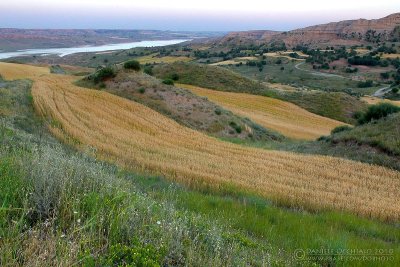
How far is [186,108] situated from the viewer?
3306cm

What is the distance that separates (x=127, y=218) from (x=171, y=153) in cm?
1115

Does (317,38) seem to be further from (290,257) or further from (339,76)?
(290,257)

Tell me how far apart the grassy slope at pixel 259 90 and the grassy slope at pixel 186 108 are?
21200mm

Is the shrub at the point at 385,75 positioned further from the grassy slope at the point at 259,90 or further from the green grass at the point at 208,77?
the green grass at the point at 208,77

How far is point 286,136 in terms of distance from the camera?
35.4 m

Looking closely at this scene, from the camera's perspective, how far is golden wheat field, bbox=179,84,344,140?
128 ft

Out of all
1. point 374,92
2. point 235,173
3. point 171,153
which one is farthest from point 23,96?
point 374,92

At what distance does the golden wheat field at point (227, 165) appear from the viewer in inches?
426

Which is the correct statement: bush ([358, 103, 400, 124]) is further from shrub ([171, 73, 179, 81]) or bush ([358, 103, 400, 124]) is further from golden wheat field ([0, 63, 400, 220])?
shrub ([171, 73, 179, 81])

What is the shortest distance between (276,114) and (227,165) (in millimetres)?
32927

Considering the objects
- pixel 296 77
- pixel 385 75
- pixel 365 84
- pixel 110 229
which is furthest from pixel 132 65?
pixel 385 75

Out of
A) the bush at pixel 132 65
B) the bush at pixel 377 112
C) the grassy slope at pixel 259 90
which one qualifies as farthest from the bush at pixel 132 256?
the grassy slope at pixel 259 90

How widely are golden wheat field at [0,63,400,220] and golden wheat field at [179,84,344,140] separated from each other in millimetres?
15519

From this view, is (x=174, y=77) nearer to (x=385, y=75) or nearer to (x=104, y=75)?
(x=104, y=75)
